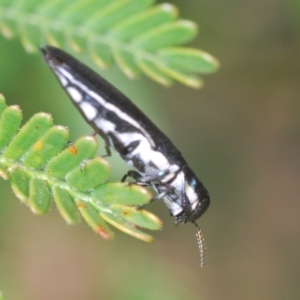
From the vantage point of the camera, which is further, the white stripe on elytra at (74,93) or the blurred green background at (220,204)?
the blurred green background at (220,204)

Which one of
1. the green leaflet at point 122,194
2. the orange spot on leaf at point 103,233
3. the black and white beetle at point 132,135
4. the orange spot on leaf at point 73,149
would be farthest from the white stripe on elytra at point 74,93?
the orange spot on leaf at point 103,233

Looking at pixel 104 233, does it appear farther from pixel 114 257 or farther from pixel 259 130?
pixel 259 130

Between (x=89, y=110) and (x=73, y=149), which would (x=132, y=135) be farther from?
(x=73, y=149)

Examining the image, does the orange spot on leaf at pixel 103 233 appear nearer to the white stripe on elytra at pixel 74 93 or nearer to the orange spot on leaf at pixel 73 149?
the orange spot on leaf at pixel 73 149

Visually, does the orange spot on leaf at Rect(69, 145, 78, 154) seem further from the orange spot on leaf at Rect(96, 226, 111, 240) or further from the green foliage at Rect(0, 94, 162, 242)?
the orange spot on leaf at Rect(96, 226, 111, 240)

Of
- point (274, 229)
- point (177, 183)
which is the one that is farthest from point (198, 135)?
point (177, 183)

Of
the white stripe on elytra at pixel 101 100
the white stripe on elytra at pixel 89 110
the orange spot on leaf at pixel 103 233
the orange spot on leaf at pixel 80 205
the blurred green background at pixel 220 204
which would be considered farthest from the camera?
the blurred green background at pixel 220 204
